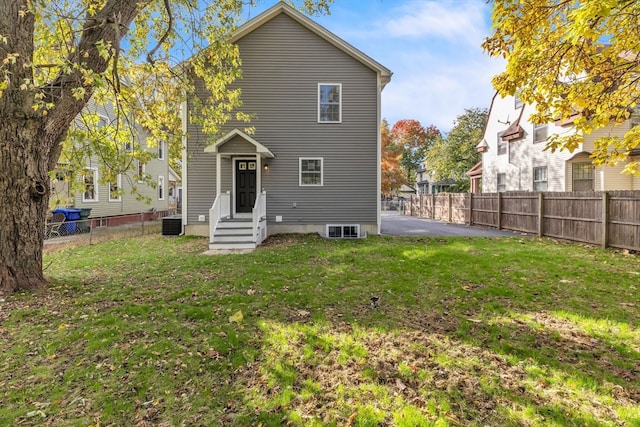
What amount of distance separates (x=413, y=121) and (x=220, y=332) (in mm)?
57231

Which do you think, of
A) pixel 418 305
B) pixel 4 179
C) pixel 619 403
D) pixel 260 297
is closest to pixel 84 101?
pixel 4 179

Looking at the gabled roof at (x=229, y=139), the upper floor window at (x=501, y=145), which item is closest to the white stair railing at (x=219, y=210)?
the gabled roof at (x=229, y=139)

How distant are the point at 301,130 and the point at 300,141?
419 millimetres

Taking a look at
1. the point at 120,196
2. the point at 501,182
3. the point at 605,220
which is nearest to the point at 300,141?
the point at 120,196

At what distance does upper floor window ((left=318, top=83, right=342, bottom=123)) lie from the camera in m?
12.0

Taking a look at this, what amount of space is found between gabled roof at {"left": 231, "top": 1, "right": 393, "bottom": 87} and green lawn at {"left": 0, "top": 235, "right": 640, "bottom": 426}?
844cm

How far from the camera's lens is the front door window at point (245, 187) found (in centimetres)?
1193

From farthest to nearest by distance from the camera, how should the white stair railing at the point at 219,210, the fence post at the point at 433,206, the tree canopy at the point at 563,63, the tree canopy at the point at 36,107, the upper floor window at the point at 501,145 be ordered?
the fence post at the point at 433,206 → the upper floor window at the point at 501,145 → the white stair railing at the point at 219,210 → the tree canopy at the point at 563,63 → the tree canopy at the point at 36,107

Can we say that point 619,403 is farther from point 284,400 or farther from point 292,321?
point 292,321

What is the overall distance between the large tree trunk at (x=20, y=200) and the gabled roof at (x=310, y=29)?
8381 millimetres

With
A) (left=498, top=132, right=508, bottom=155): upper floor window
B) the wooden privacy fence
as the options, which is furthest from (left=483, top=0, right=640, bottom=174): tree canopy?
(left=498, top=132, right=508, bottom=155): upper floor window

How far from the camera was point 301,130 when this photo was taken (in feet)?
39.3

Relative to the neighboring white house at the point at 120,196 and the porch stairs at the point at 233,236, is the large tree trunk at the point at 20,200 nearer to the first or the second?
the porch stairs at the point at 233,236

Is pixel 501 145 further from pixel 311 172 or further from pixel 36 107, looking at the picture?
pixel 36 107
